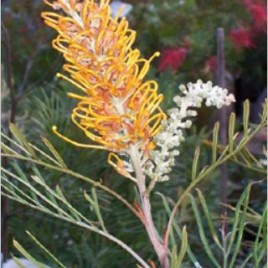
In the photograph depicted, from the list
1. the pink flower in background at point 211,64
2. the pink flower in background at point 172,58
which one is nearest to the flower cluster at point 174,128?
the pink flower in background at point 172,58

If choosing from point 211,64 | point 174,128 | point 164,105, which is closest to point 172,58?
point 211,64

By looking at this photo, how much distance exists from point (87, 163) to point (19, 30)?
1525 millimetres

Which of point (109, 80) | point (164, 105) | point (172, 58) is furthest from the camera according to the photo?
point (172, 58)

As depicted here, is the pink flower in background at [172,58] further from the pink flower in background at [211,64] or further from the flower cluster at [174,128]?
the flower cluster at [174,128]

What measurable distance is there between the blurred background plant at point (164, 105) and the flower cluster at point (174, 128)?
5 centimetres

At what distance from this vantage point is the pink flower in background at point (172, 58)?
2592 millimetres

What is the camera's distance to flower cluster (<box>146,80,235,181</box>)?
65 centimetres

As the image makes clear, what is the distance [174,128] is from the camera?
663 mm

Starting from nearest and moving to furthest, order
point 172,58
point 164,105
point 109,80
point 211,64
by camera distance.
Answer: point 109,80, point 164,105, point 172,58, point 211,64

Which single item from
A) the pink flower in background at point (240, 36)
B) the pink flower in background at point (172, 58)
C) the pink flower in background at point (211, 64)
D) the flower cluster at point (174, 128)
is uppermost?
the flower cluster at point (174, 128)

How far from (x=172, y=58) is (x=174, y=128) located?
6.47ft

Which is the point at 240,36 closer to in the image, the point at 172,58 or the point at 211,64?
the point at 211,64

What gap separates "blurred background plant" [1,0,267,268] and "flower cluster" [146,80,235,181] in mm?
48

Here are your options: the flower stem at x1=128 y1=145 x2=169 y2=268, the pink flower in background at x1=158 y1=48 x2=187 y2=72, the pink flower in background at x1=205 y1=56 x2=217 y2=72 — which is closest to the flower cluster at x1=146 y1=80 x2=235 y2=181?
the flower stem at x1=128 y1=145 x2=169 y2=268
